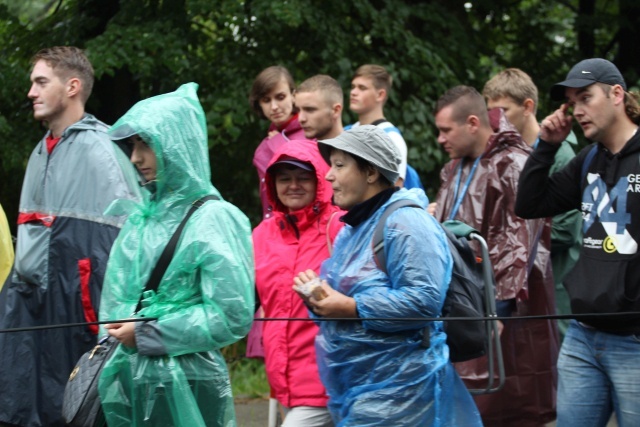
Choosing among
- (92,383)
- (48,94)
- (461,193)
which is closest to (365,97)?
(461,193)

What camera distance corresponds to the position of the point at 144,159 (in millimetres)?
4070

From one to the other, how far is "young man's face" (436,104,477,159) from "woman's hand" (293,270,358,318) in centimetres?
222

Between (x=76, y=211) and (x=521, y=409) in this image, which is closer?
(x=76, y=211)

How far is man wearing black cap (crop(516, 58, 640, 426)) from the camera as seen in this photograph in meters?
4.23

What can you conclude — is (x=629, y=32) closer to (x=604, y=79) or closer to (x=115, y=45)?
(x=115, y=45)

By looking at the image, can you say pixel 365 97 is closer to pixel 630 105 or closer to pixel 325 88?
pixel 325 88

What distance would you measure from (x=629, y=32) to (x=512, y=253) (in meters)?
5.72

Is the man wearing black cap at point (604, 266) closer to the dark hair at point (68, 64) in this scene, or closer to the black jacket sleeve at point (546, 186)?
the black jacket sleeve at point (546, 186)

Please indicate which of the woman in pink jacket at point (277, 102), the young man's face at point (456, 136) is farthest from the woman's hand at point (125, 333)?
the woman in pink jacket at point (277, 102)

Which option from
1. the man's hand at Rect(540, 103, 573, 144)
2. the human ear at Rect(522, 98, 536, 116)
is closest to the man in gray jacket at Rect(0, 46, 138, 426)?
the man's hand at Rect(540, 103, 573, 144)

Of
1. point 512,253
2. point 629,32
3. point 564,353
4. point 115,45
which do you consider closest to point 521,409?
point 512,253

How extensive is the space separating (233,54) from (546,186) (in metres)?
4.78

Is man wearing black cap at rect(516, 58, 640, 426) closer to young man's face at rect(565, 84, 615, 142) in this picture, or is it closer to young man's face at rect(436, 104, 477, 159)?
young man's face at rect(565, 84, 615, 142)

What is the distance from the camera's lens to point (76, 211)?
17.2ft
